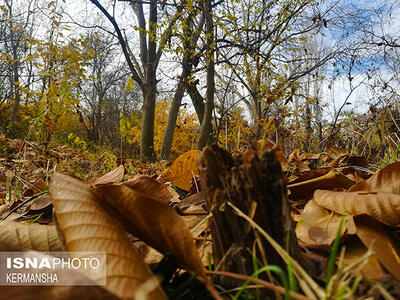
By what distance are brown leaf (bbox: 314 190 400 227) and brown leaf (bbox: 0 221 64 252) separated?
1.93ft

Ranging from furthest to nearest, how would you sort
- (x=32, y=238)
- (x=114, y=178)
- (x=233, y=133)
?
(x=233, y=133) < (x=114, y=178) < (x=32, y=238)

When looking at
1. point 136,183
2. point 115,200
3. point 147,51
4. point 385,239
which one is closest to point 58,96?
point 136,183

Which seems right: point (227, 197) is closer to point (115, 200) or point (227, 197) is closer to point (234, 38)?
point (115, 200)

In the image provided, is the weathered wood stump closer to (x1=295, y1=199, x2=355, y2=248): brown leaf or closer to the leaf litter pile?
the leaf litter pile

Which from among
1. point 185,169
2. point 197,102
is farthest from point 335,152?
point 197,102

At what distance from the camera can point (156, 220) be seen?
43 centimetres

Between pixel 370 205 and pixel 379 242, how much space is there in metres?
0.08

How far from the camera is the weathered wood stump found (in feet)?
1.29

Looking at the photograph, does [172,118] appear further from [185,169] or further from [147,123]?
[185,169]

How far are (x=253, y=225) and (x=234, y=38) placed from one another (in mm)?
7054

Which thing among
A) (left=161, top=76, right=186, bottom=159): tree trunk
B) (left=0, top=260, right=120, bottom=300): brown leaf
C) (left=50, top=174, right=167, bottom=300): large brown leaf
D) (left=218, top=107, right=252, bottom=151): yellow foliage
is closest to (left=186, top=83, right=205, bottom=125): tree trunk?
(left=161, top=76, right=186, bottom=159): tree trunk

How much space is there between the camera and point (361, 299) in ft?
1.05

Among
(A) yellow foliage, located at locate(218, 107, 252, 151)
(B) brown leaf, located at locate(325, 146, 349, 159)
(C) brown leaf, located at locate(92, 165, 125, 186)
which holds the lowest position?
(B) brown leaf, located at locate(325, 146, 349, 159)

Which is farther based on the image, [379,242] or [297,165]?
[297,165]
